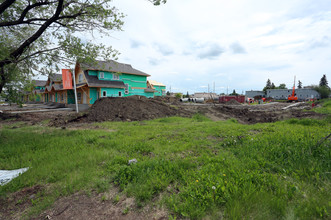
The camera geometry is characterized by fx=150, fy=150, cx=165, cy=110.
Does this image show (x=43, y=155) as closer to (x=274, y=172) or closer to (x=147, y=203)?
(x=147, y=203)

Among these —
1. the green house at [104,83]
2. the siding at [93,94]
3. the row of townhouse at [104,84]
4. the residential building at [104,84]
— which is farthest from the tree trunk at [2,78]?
the siding at [93,94]

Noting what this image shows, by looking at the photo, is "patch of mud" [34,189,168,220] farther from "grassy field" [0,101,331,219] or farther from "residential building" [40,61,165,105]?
"residential building" [40,61,165,105]

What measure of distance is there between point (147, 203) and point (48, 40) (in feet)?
29.3

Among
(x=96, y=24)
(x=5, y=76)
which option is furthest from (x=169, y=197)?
(x=5, y=76)

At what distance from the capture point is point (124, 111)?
14750 millimetres

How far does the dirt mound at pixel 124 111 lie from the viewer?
44.2ft

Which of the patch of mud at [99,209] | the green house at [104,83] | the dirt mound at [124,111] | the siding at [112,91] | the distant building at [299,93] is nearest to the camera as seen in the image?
the patch of mud at [99,209]

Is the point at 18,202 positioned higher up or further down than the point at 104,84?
further down

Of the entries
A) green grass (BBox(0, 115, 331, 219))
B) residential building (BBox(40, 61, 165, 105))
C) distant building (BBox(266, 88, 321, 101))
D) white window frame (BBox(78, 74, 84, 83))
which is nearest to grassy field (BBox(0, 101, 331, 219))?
green grass (BBox(0, 115, 331, 219))

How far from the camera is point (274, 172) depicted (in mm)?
3324

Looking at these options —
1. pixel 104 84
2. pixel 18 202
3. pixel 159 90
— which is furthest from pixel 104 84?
pixel 159 90

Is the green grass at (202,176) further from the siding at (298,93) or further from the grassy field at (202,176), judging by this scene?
the siding at (298,93)

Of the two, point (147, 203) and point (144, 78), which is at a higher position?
point (144, 78)

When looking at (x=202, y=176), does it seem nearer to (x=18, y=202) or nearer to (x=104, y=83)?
(x=18, y=202)
